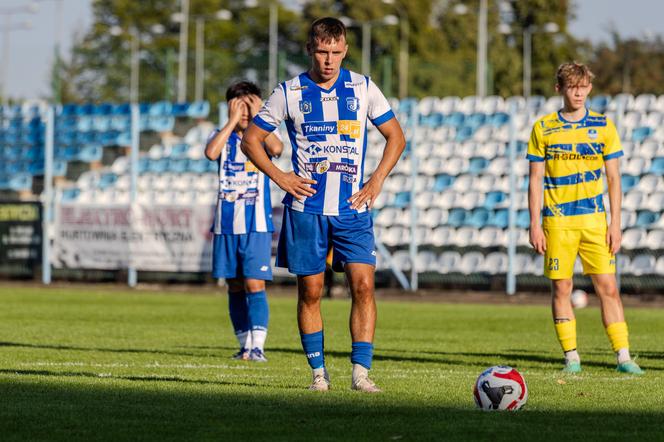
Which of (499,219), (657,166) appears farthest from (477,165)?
(657,166)

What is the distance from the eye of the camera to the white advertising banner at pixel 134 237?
2498cm

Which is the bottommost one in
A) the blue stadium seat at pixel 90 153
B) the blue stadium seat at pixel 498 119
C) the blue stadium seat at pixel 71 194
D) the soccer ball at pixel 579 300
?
the soccer ball at pixel 579 300

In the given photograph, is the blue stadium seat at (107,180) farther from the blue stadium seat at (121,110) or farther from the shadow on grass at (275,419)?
the shadow on grass at (275,419)

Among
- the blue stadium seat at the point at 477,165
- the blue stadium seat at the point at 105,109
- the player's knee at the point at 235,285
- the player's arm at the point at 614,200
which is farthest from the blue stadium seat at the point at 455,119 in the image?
the player's arm at the point at 614,200

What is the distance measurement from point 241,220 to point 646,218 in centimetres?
1349

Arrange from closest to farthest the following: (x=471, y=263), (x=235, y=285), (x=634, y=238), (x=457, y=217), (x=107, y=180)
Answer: (x=235, y=285) → (x=634, y=238) → (x=471, y=263) → (x=457, y=217) → (x=107, y=180)

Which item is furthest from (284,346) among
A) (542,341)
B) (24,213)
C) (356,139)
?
(24,213)

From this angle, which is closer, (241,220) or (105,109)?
(241,220)

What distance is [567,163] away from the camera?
1005cm

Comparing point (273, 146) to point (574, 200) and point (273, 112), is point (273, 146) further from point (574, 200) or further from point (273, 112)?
point (273, 112)

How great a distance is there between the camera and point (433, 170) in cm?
2598

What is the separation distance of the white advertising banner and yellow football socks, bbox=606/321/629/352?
1507 cm

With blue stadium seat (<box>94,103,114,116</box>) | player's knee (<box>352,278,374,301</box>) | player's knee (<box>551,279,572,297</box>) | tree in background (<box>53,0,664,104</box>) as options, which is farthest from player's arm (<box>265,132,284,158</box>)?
tree in background (<box>53,0,664,104</box>)

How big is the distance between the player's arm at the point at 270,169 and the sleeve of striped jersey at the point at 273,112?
35mm
